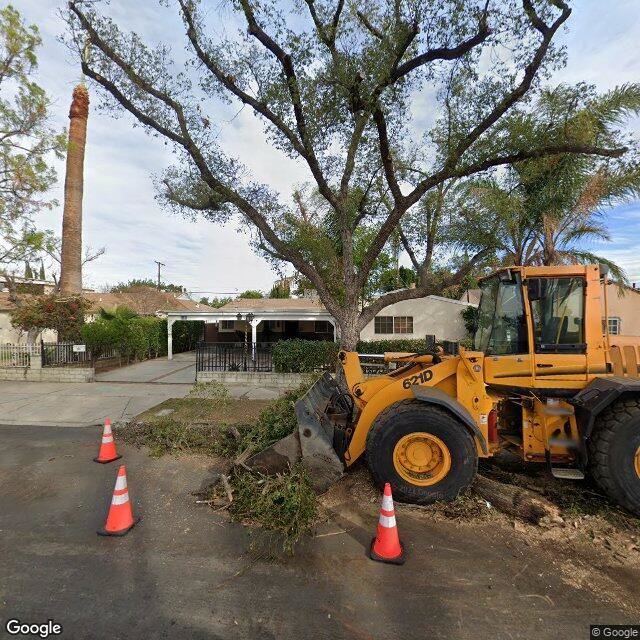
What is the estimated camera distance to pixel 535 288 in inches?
149

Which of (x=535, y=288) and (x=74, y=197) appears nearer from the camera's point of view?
(x=535, y=288)

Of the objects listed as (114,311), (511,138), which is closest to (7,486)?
(511,138)

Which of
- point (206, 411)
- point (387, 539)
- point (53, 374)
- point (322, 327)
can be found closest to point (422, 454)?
point (387, 539)

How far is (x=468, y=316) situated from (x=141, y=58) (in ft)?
45.3

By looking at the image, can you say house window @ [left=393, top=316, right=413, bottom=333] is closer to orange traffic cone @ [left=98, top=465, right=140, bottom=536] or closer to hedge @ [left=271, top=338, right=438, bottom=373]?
hedge @ [left=271, top=338, right=438, bottom=373]

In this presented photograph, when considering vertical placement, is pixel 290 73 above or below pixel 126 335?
above

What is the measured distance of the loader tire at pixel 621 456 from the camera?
3486mm

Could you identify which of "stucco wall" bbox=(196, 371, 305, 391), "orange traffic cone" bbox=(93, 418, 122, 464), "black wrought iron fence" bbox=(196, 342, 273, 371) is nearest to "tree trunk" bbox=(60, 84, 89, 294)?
"black wrought iron fence" bbox=(196, 342, 273, 371)

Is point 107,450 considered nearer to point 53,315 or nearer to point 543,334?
point 543,334

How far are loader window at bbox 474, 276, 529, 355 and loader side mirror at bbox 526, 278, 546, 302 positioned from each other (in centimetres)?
15

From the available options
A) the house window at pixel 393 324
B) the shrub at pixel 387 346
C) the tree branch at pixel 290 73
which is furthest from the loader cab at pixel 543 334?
the house window at pixel 393 324

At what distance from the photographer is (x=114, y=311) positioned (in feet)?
49.1

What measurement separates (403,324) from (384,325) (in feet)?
2.71

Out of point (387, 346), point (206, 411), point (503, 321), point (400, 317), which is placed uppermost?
point (400, 317)
